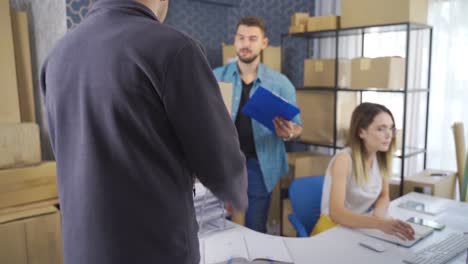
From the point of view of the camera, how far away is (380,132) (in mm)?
2047

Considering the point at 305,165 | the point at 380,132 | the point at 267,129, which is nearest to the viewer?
the point at 380,132

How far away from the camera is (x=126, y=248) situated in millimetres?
850

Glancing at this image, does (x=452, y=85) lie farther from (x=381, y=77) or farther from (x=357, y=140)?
(x=357, y=140)

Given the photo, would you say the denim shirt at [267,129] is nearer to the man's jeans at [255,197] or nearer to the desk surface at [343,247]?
the man's jeans at [255,197]

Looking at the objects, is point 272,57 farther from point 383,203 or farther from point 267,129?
point 383,203

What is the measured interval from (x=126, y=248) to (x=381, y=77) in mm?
2537

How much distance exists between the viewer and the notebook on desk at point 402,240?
160 centimetres

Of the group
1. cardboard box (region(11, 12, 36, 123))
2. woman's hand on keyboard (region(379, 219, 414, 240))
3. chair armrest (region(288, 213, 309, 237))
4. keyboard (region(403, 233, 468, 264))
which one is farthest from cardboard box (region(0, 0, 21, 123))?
keyboard (region(403, 233, 468, 264))

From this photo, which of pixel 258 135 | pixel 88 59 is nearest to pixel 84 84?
pixel 88 59

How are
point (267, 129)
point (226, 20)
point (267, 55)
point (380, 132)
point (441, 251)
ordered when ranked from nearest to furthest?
point (441, 251)
point (380, 132)
point (267, 129)
point (267, 55)
point (226, 20)

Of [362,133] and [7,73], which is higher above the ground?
[7,73]

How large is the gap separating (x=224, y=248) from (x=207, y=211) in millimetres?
277

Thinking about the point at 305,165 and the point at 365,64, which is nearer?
the point at 365,64

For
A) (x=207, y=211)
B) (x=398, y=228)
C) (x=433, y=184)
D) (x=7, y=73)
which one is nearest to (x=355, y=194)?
(x=398, y=228)
